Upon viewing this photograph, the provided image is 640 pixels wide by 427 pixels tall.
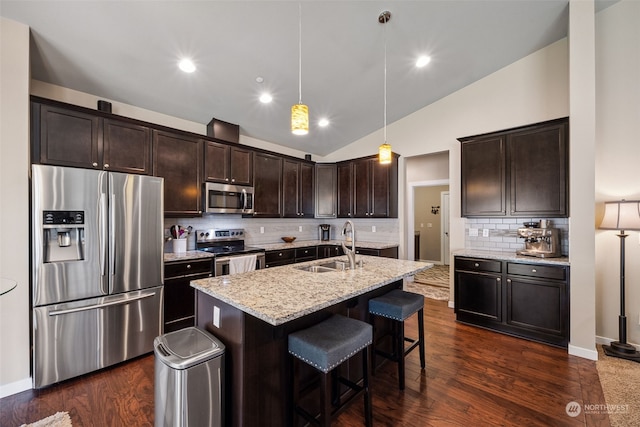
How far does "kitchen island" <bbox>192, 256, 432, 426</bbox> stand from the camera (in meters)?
1.43

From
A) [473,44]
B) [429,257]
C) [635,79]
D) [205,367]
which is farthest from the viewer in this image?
Answer: [429,257]

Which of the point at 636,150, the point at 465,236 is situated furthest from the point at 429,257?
the point at 636,150

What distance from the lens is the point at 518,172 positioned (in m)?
3.29

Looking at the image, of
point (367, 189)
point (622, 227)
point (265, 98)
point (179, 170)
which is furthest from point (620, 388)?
point (179, 170)

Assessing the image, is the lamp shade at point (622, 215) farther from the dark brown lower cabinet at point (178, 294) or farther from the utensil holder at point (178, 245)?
the utensil holder at point (178, 245)

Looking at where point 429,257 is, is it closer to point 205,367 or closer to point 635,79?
point 635,79

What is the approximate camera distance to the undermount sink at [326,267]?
7.76ft

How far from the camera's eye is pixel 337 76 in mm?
3316

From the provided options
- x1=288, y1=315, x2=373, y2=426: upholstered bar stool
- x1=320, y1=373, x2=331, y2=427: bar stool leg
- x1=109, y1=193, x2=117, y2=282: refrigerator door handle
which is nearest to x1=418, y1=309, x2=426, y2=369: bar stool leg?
x1=288, y1=315, x2=373, y2=426: upholstered bar stool

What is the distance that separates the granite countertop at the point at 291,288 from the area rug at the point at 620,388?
1589 mm

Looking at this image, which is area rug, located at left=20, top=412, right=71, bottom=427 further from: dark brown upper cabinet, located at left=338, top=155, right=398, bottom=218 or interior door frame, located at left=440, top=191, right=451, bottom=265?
interior door frame, located at left=440, top=191, right=451, bottom=265

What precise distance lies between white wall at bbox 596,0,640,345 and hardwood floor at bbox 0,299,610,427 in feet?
2.72

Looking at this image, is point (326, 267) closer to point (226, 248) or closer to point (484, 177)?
point (226, 248)

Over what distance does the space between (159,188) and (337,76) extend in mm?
2428
